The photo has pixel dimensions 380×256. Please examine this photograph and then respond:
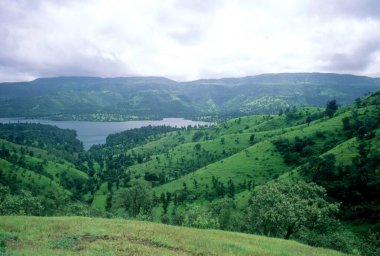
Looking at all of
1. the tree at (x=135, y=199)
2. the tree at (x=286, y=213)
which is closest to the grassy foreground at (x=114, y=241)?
the tree at (x=286, y=213)

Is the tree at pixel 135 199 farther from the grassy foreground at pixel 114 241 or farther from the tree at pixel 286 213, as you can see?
the grassy foreground at pixel 114 241

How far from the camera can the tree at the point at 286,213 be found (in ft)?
182

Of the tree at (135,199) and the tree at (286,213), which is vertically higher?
the tree at (286,213)

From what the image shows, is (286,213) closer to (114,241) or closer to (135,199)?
(114,241)

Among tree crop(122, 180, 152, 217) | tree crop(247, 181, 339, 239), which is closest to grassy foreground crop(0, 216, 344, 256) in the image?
tree crop(247, 181, 339, 239)

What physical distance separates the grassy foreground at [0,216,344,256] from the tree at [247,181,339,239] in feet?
64.6

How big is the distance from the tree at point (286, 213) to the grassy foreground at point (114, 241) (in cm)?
1967

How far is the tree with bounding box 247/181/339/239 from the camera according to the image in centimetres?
5547

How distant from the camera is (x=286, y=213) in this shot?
55.1 m

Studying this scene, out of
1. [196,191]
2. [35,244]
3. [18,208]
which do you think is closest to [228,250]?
[35,244]

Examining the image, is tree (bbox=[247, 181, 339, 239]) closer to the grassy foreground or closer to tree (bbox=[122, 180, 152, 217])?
the grassy foreground

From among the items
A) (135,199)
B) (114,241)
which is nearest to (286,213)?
(114,241)

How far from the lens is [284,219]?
55.2m

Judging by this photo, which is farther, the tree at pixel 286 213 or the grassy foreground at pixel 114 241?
the tree at pixel 286 213
